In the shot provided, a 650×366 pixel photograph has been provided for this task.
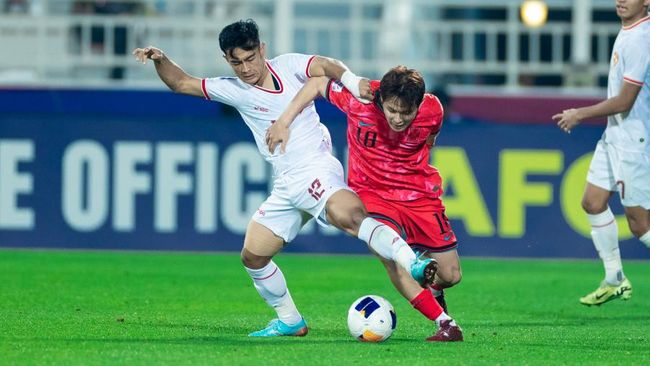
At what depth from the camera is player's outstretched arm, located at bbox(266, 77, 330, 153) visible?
8.00 metres

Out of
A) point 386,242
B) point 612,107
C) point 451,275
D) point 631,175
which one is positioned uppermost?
point 612,107

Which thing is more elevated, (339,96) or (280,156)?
(339,96)

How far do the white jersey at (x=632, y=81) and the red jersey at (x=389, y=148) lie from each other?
191 cm

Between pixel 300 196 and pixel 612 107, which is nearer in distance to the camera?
pixel 300 196

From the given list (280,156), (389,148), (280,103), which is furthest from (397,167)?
(280,103)

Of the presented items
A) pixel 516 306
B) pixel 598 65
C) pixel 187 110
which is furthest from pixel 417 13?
pixel 516 306

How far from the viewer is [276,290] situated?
8266 millimetres

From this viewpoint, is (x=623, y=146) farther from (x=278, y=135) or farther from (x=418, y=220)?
(x=278, y=135)

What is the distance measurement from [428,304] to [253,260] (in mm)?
1102

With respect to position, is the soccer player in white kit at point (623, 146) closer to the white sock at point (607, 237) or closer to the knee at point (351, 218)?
the white sock at point (607, 237)

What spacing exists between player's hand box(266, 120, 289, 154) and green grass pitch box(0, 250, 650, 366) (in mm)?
1092

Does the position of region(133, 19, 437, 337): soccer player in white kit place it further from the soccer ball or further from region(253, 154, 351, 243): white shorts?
the soccer ball

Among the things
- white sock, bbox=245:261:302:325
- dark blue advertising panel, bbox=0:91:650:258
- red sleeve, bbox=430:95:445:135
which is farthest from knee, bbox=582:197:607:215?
dark blue advertising panel, bbox=0:91:650:258

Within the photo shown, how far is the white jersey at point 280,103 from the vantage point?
8344 millimetres
